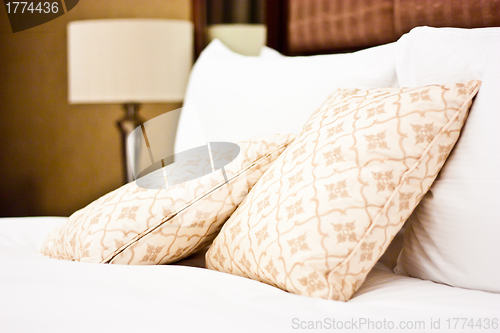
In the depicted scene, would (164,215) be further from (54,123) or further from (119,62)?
(54,123)

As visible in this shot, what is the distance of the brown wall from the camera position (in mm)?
1929

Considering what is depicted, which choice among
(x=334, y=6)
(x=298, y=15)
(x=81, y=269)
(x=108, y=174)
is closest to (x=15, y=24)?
(x=108, y=174)

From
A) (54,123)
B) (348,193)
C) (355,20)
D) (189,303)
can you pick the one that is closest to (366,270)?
(348,193)

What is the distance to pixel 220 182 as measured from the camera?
29.8 inches

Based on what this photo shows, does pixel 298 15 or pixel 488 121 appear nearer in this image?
pixel 488 121

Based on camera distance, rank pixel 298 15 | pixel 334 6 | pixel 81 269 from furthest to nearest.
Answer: pixel 298 15
pixel 334 6
pixel 81 269

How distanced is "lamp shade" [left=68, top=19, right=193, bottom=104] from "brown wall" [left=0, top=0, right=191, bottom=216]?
45cm

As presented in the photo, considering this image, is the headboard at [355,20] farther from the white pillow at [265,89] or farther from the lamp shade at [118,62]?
the lamp shade at [118,62]

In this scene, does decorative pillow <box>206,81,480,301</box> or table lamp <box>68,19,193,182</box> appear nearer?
decorative pillow <box>206,81,480,301</box>

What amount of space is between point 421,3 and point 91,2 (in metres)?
1.53

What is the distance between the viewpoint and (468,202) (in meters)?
0.63

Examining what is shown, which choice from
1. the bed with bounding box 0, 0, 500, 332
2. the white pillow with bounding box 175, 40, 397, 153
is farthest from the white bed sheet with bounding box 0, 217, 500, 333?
the white pillow with bounding box 175, 40, 397, 153

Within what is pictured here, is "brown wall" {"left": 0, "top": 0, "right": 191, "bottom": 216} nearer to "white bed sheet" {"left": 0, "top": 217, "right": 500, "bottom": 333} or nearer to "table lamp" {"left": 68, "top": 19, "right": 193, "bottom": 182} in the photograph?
"table lamp" {"left": 68, "top": 19, "right": 193, "bottom": 182}

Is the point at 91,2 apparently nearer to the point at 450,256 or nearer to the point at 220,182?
the point at 220,182
